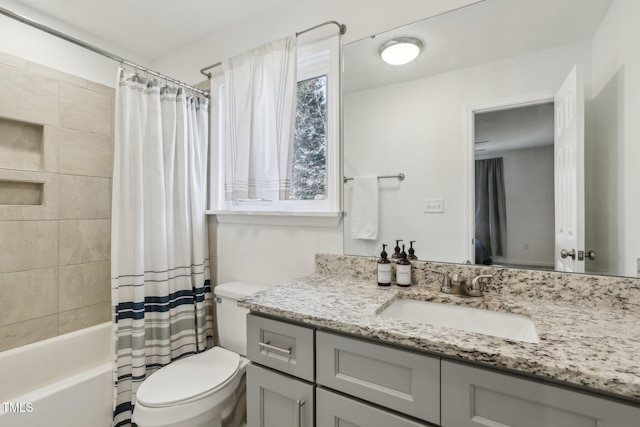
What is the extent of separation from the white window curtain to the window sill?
0.46ft

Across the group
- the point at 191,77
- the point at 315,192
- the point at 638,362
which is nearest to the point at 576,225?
the point at 638,362

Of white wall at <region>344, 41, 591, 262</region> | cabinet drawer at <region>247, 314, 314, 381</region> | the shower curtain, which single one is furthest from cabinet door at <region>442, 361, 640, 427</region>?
the shower curtain

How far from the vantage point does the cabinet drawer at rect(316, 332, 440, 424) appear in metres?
0.79

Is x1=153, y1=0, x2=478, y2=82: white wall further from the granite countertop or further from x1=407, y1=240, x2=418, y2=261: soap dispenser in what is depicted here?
the granite countertop

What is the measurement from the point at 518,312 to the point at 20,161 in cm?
262

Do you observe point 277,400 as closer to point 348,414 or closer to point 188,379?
point 348,414

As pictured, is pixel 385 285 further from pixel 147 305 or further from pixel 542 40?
pixel 147 305

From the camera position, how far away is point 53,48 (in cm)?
190

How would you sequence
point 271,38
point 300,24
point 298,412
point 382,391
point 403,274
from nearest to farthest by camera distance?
point 382,391
point 298,412
point 403,274
point 300,24
point 271,38

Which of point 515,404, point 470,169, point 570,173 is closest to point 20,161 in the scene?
point 470,169

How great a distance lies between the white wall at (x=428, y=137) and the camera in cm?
120

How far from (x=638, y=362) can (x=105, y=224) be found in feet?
8.66

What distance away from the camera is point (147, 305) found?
5.69 feet

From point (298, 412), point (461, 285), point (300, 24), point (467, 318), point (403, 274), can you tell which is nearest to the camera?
point (298, 412)
